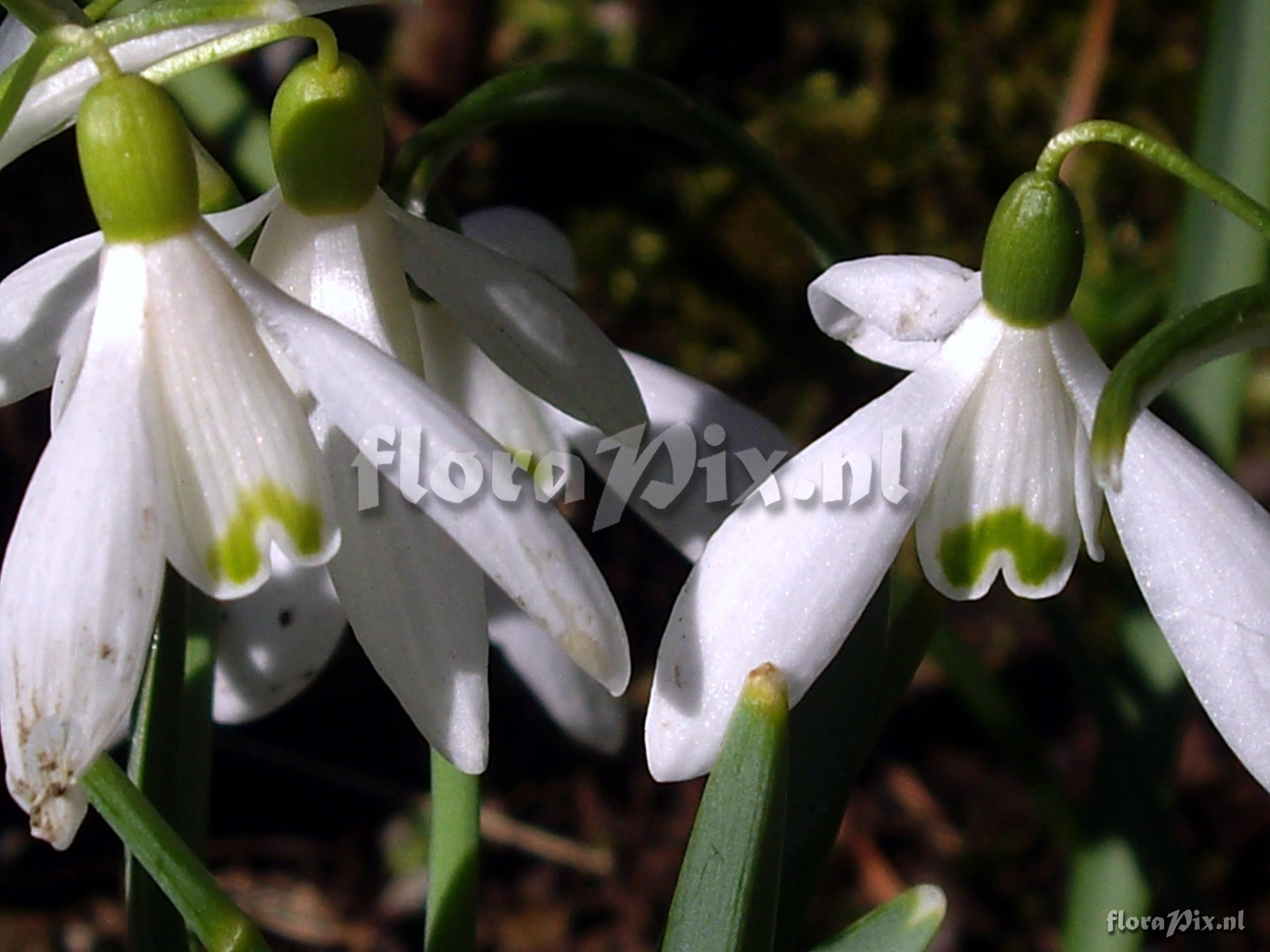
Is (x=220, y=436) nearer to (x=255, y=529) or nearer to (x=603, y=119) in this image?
(x=255, y=529)

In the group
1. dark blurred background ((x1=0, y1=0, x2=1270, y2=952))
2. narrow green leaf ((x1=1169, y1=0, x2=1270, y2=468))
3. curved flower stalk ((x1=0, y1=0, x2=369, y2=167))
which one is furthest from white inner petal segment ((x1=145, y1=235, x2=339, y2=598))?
dark blurred background ((x1=0, y1=0, x2=1270, y2=952))

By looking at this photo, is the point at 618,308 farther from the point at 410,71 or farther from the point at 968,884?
the point at 968,884

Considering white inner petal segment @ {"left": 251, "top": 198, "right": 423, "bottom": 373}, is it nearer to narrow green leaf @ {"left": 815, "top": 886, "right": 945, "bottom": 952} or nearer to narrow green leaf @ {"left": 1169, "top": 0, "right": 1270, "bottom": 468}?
narrow green leaf @ {"left": 815, "top": 886, "right": 945, "bottom": 952}

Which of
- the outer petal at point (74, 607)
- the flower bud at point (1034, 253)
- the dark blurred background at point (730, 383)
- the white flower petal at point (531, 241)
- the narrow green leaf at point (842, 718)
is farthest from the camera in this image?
the dark blurred background at point (730, 383)

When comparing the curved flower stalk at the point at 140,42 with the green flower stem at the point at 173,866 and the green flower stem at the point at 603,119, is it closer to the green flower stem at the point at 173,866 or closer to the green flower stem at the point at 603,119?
the green flower stem at the point at 603,119

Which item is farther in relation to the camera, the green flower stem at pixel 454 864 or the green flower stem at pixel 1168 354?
the green flower stem at pixel 454 864

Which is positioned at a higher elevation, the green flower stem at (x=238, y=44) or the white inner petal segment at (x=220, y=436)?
the green flower stem at (x=238, y=44)

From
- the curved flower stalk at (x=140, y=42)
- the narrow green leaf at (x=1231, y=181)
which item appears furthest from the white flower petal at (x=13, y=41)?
the narrow green leaf at (x=1231, y=181)
